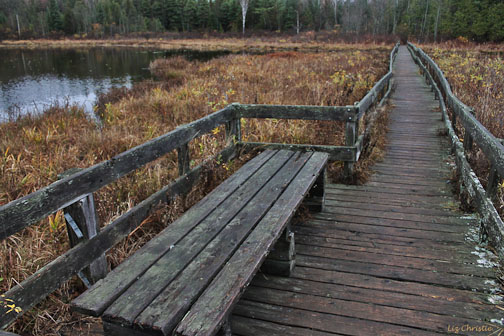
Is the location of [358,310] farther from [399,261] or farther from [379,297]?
[399,261]

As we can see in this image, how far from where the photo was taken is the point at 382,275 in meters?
3.41

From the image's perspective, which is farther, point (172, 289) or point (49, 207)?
point (49, 207)

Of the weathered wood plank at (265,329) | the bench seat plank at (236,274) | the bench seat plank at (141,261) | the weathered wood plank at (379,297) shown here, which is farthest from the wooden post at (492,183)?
the bench seat plank at (141,261)

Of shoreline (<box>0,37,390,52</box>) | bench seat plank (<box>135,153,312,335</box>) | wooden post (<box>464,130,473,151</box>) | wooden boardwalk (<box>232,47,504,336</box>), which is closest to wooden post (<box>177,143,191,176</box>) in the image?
bench seat plank (<box>135,153,312,335</box>)

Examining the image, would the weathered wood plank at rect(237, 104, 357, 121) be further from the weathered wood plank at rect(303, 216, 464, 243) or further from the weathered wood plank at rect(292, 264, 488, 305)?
the weathered wood plank at rect(292, 264, 488, 305)

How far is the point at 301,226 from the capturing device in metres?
4.38

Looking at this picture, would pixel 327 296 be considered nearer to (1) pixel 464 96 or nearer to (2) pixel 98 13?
(1) pixel 464 96

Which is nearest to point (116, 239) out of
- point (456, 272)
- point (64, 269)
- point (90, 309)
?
point (64, 269)

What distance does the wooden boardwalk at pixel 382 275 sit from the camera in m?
2.81

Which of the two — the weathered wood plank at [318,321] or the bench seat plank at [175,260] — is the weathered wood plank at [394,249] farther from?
the weathered wood plank at [318,321]

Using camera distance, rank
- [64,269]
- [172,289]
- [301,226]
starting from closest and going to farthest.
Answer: [172,289] → [64,269] → [301,226]

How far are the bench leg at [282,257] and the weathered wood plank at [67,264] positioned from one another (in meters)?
1.15

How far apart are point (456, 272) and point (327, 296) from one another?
1.17m

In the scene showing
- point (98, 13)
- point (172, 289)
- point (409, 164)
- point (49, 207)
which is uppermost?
point (98, 13)
